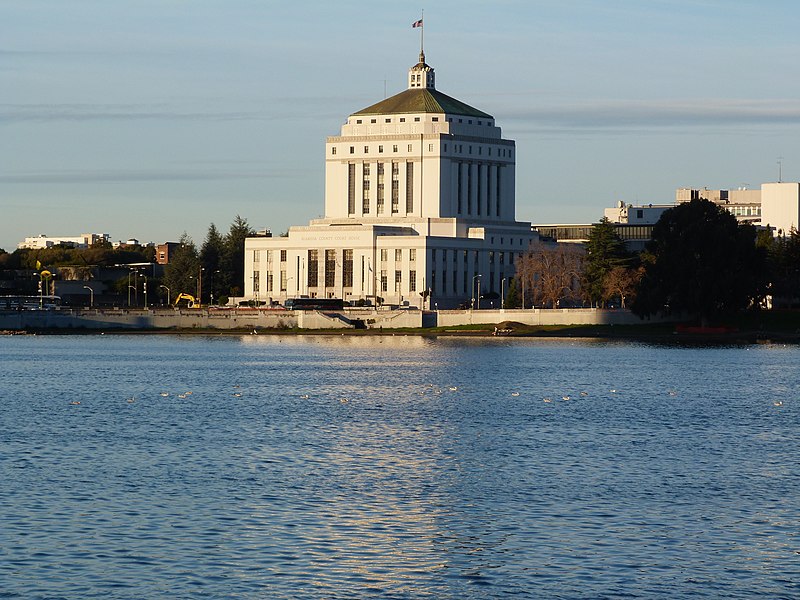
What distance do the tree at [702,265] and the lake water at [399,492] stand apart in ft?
267

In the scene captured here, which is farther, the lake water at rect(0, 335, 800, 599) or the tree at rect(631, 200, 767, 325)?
the tree at rect(631, 200, 767, 325)

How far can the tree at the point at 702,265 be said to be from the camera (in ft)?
623

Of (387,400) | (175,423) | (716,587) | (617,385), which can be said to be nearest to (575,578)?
(716,587)

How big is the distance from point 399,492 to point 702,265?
141 meters

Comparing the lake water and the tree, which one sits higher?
the tree

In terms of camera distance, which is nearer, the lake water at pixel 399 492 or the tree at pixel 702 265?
the lake water at pixel 399 492

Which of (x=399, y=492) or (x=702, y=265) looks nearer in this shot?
(x=399, y=492)

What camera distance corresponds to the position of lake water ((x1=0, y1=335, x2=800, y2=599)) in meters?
40.5

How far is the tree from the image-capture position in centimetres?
18975

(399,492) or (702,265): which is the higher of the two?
(702,265)

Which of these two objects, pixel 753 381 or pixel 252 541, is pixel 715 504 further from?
pixel 753 381

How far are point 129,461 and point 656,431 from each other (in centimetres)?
2706

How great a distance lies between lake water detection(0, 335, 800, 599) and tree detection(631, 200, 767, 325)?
81.5 m

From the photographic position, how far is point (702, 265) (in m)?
190
